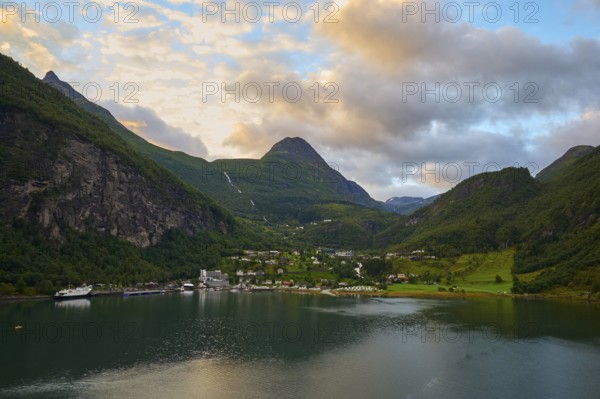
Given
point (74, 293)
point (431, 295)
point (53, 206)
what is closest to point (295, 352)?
point (74, 293)

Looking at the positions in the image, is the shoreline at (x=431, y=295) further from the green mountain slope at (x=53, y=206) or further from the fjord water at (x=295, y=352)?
the fjord water at (x=295, y=352)

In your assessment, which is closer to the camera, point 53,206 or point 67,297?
point 67,297

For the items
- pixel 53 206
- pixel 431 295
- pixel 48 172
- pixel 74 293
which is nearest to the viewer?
pixel 74 293

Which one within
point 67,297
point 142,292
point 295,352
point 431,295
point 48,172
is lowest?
point 295,352

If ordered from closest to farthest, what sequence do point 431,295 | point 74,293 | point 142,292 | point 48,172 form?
point 74,293, point 142,292, point 431,295, point 48,172

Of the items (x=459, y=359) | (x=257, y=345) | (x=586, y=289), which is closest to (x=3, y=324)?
(x=257, y=345)

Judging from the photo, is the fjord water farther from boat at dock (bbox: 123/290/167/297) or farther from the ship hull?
boat at dock (bbox: 123/290/167/297)

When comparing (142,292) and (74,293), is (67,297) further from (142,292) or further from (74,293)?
(142,292)
